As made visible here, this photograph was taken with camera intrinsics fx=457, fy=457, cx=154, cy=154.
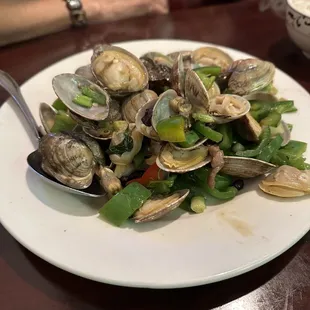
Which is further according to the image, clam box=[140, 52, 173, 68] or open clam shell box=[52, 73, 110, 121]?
clam box=[140, 52, 173, 68]

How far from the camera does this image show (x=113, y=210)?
3.34 ft

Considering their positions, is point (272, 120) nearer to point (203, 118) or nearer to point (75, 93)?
point (203, 118)

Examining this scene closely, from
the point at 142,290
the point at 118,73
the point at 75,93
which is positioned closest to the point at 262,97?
the point at 118,73

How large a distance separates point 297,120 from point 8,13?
1198mm

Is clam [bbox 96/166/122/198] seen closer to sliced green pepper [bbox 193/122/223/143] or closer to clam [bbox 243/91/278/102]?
sliced green pepper [bbox 193/122/223/143]

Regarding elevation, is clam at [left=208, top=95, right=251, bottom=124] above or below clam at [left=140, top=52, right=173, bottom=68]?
below

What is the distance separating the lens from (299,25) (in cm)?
161

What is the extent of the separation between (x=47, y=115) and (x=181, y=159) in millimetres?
433

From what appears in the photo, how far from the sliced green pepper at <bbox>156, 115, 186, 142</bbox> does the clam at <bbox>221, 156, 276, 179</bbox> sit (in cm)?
12

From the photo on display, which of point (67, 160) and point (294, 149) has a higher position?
point (67, 160)

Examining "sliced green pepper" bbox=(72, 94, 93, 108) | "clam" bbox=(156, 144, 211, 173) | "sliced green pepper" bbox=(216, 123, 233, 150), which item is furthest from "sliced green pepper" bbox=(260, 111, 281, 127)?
"sliced green pepper" bbox=(72, 94, 93, 108)

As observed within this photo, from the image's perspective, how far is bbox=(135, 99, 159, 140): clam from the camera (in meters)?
1.09

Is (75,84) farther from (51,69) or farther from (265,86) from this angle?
(265,86)

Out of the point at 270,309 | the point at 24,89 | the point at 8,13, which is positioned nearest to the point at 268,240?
the point at 270,309
